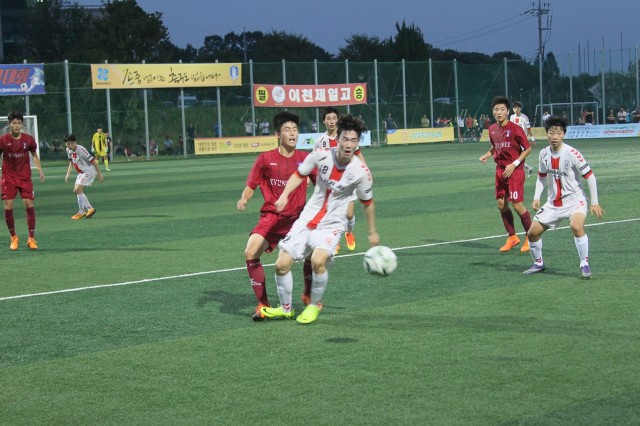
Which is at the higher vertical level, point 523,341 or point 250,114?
point 250,114

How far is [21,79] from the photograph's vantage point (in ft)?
151

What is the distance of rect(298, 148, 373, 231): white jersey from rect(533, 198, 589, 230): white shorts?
3171mm

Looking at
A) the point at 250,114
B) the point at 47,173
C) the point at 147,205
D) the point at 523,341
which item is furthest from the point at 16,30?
the point at 523,341

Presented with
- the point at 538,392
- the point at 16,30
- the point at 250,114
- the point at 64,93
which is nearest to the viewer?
the point at 538,392

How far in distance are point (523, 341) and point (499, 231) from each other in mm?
8039

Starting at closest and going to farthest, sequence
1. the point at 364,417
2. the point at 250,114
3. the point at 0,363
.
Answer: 1. the point at 364,417
2. the point at 0,363
3. the point at 250,114

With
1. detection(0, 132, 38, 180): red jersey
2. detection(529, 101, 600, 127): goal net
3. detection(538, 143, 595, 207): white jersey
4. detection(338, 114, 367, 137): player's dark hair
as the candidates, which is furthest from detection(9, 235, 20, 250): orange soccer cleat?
detection(529, 101, 600, 127): goal net

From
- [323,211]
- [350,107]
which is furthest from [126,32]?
[323,211]

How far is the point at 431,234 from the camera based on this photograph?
15.4m

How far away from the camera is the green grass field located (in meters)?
6.11

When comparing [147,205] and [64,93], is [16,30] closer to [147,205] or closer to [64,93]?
[64,93]

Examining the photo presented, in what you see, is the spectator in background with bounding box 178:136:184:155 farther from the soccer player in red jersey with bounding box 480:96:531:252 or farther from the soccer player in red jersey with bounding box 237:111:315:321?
the soccer player in red jersey with bounding box 237:111:315:321

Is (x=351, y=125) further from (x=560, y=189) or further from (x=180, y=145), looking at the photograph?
(x=180, y=145)

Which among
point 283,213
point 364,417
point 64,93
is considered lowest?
point 364,417
